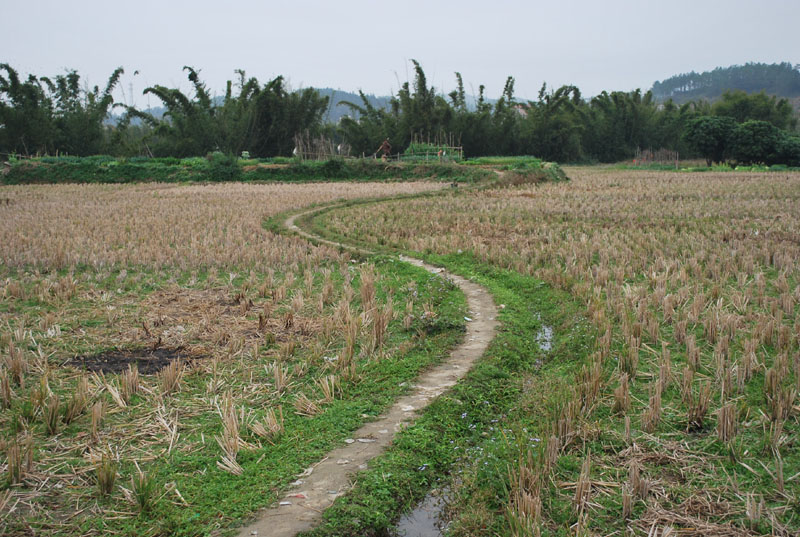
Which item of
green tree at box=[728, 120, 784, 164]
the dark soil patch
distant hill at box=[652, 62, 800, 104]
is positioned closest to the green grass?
green tree at box=[728, 120, 784, 164]

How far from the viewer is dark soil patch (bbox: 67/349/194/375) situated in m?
4.93

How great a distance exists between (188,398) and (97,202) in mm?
15482

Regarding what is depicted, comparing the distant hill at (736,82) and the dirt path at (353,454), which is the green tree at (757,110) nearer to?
the dirt path at (353,454)

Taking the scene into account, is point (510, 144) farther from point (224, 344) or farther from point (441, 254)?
point (224, 344)

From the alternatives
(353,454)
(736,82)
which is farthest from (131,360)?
(736,82)

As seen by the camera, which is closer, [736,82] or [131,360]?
[131,360]

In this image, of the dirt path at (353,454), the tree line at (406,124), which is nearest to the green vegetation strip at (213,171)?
the tree line at (406,124)

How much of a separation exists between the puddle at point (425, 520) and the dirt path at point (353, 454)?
364 mm

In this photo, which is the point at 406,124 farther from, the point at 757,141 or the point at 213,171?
the point at 757,141

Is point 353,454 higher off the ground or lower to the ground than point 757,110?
lower

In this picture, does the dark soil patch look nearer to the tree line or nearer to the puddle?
the puddle

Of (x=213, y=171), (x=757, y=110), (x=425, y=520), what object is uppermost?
(x=757, y=110)

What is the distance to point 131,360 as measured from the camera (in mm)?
5137

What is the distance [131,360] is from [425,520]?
10.7 ft
